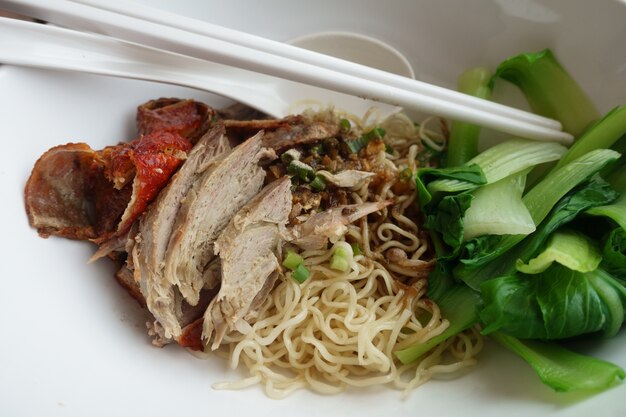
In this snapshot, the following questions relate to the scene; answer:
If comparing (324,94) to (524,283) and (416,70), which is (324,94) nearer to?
(416,70)

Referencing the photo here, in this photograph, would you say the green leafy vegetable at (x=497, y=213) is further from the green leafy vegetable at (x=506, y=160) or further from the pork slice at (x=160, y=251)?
the pork slice at (x=160, y=251)

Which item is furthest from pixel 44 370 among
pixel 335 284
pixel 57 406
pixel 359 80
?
pixel 359 80

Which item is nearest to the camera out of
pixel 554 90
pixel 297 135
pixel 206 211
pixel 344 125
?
pixel 206 211

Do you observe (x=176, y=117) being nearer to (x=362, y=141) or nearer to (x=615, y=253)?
(x=362, y=141)

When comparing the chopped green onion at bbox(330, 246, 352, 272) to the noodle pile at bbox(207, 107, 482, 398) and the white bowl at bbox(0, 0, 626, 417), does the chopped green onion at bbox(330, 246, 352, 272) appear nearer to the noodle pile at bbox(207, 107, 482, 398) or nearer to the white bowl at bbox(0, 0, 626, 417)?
the noodle pile at bbox(207, 107, 482, 398)

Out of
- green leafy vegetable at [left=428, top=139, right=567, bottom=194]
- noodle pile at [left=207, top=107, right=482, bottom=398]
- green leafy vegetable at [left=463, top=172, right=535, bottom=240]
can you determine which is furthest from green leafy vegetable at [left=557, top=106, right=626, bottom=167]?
noodle pile at [left=207, top=107, right=482, bottom=398]

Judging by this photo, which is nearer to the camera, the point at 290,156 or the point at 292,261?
the point at 292,261

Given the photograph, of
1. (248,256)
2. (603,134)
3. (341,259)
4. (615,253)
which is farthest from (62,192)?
(603,134)
